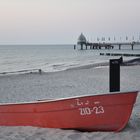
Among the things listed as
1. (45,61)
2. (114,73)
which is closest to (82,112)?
(114,73)

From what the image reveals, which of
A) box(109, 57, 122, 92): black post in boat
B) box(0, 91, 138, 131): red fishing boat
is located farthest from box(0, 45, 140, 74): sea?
box(109, 57, 122, 92): black post in boat

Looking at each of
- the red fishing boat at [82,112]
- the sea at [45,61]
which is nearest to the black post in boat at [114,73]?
the red fishing boat at [82,112]

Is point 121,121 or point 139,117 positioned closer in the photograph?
point 121,121

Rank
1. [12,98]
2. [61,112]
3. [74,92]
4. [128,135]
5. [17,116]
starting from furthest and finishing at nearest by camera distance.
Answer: [74,92] → [12,98] → [17,116] → [61,112] → [128,135]

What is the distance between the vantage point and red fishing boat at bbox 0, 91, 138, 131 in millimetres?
6172

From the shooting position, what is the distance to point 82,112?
6406 millimetres

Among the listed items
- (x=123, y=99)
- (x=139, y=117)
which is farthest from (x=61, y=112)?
(x=139, y=117)

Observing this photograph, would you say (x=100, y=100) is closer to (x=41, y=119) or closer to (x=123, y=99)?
(x=123, y=99)

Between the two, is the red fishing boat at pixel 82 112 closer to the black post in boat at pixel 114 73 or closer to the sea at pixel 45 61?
the black post in boat at pixel 114 73

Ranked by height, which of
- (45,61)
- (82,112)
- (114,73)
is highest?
(114,73)

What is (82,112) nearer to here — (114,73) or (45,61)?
(114,73)

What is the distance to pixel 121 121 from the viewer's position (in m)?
6.30

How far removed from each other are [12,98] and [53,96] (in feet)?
5.24

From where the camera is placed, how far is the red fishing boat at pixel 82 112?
6172 millimetres
